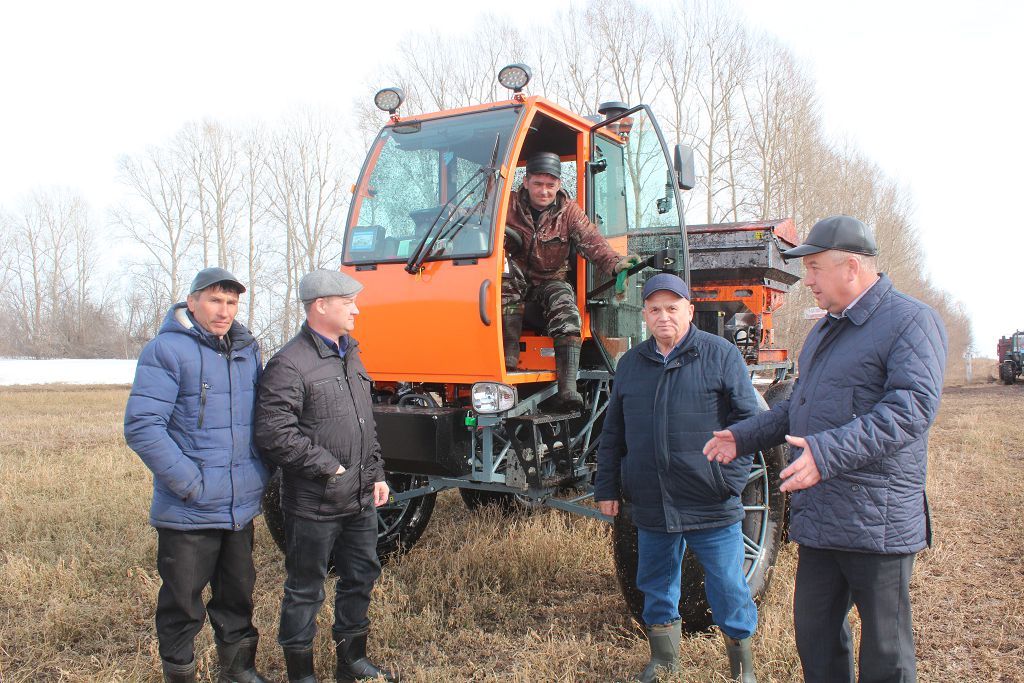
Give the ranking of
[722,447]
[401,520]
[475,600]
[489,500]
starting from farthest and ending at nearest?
1. [489,500]
2. [401,520]
3. [475,600]
4. [722,447]

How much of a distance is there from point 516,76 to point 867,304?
2.70m

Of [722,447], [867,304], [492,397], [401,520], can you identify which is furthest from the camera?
[401,520]

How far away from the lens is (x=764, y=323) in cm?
734

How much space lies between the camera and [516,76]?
14.6 feet

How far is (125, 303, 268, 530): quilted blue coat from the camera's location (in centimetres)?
298

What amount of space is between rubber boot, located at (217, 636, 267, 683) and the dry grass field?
0.66ft

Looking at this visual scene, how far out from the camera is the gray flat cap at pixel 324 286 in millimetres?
3301

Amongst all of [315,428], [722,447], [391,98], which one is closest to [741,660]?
[722,447]

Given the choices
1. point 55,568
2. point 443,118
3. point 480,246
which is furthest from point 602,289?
point 55,568

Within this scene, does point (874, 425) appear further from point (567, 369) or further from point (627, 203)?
point (627, 203)

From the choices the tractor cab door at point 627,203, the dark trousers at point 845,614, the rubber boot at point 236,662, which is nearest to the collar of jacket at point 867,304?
the dark trousers at point 845,614

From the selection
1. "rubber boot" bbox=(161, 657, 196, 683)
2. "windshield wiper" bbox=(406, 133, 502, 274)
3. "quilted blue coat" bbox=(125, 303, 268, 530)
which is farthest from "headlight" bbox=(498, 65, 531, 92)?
"rubber boot" bbox=(161, 657, 196, 683)

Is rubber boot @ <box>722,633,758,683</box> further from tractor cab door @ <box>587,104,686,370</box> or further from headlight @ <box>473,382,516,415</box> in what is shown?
tractor cab door @ <box>587,104,686,370</box>

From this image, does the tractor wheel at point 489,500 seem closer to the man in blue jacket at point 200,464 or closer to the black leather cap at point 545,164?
the black leather cap at point 545,164
